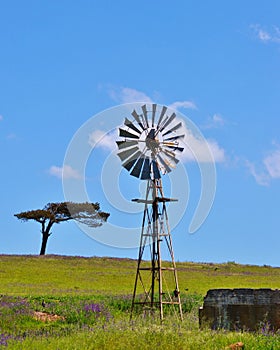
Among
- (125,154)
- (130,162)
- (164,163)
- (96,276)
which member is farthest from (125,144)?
(96,276)

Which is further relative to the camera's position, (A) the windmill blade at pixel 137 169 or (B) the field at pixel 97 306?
(A) the windmill blade at pixel 137 169

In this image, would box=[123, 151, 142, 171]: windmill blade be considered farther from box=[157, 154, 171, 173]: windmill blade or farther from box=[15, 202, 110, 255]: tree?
box=[15, 202, 110, 255]: tree

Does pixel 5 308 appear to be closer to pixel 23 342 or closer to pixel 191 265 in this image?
pixel 23 342

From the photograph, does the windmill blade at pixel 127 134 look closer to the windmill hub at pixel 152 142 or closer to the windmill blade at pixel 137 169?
the windmill hub at pixel 152 142

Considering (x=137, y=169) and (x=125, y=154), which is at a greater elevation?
(x=125, y=154)

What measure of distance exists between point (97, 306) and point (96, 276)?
62.3 feet

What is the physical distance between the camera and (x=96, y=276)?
45750 millimetres

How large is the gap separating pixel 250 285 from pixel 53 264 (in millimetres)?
17410

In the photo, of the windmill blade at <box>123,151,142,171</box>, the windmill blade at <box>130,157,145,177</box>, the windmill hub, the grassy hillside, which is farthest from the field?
the windmill hub

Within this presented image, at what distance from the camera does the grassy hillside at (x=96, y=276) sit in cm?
3812

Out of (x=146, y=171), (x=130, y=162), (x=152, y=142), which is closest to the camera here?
(x=146, y=171)

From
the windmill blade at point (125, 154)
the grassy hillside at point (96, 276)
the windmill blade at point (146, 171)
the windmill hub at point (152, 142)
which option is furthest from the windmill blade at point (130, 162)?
the grassy hillside at point (96, 276)

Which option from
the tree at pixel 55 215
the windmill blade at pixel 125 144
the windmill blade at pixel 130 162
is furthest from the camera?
the tree at pixel 55 215

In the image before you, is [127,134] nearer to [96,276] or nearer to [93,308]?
[93,308]
